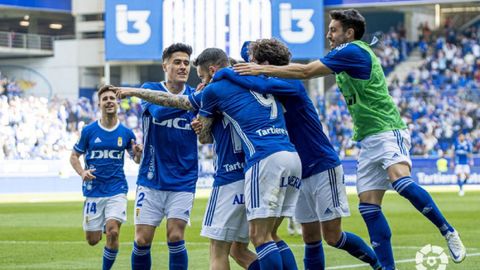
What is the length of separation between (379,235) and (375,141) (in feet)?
2.99

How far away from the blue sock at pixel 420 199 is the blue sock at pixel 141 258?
2599 millimetres

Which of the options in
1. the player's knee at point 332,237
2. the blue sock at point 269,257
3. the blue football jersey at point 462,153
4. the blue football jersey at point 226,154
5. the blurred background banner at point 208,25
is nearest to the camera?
the blue sock at point 269,257

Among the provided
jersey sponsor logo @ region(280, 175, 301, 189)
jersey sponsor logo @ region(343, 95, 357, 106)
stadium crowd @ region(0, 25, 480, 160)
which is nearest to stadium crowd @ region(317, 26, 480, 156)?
stadium crowd @ region(0, 25, 480, 160)

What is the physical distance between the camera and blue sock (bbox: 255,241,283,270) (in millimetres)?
8203

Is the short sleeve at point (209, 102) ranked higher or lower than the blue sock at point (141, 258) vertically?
higher

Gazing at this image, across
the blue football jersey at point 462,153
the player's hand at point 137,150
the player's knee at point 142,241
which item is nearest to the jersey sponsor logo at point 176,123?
the player's hand at point 137,150

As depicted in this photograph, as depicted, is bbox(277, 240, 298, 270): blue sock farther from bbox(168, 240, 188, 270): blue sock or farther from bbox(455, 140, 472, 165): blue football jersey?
bbox(455, 140, 472, 165): blue football jersey

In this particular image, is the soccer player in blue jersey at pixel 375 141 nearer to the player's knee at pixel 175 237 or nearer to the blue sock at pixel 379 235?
the blue sock at pixel 379 235

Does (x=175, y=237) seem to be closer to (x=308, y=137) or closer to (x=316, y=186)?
(x=316, y=186)

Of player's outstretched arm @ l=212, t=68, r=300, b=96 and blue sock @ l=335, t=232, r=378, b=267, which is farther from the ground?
player's outstretched arm @ l=212, t=68, r=300, b=96

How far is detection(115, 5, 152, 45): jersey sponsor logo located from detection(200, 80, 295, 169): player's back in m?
36.3

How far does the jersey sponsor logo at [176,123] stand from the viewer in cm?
1037

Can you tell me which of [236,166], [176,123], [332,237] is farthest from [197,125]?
[332,237]

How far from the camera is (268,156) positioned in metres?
8.27
